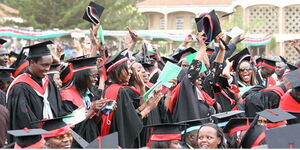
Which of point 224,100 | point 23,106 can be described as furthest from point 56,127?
point 224,100

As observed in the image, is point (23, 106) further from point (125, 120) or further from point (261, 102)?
point (261, 102)

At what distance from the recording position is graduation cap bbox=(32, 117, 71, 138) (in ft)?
21.9

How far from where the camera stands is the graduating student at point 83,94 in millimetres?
8031

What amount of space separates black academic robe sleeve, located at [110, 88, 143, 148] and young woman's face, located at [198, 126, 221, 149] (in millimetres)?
1265

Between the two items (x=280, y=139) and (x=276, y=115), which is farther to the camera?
(x=276, y=115)

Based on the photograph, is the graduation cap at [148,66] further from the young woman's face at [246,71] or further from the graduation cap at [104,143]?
the graduation cap at [104,143]

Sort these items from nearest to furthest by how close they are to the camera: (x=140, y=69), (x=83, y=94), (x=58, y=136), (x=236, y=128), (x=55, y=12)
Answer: (x=58, y=136)
(x=236, y=128)
(x=83, y=94)
(x=140, y=69)
(x=55, y=12)

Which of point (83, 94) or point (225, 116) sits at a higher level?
point (83, 94)

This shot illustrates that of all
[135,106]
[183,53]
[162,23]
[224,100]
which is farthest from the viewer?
[162,23]

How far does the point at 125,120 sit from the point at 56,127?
150 cm

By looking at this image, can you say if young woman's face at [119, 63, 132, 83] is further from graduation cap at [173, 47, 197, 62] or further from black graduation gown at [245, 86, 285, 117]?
graduation cap at [173, 47, 197, 62]

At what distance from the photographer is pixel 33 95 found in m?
7.61

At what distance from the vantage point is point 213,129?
23.1ft

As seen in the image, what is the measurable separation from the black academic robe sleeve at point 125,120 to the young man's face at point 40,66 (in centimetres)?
88
